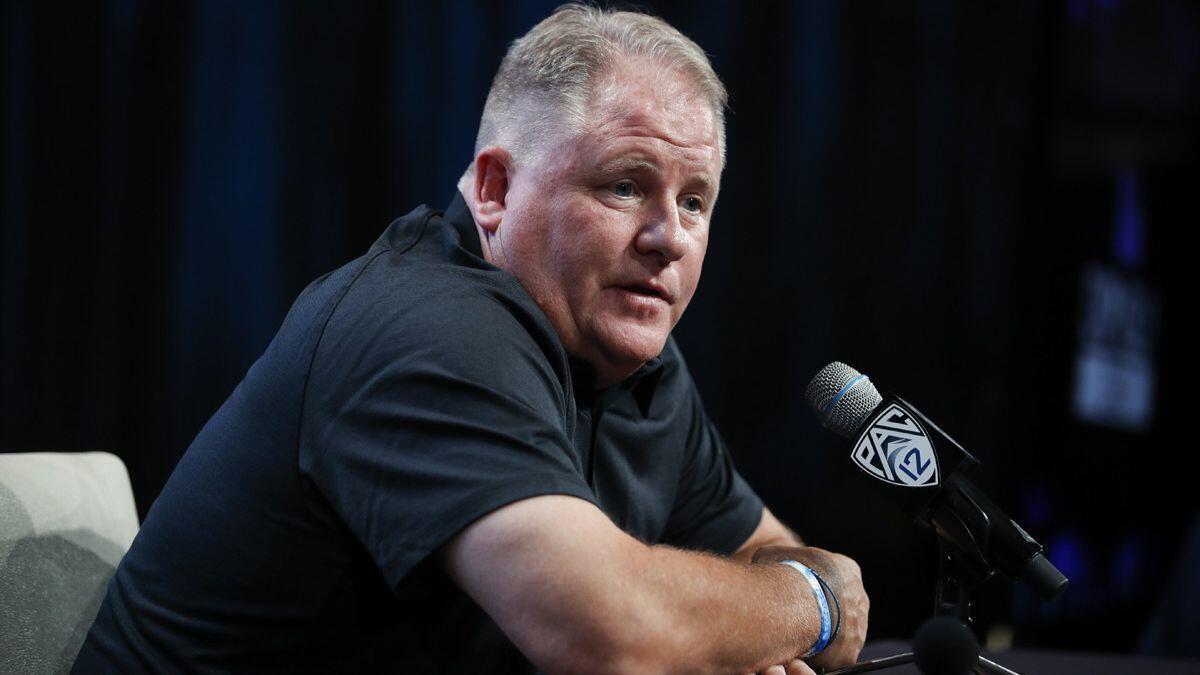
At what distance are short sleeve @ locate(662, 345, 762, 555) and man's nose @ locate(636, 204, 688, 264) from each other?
18.0 inches

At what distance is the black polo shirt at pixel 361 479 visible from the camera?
109 cm

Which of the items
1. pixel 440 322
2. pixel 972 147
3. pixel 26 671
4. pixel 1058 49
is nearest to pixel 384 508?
pixel 440 322

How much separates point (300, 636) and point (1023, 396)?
3.08 m

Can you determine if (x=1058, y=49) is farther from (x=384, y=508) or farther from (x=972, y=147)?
(x=384, y=508)

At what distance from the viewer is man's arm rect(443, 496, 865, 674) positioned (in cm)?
105

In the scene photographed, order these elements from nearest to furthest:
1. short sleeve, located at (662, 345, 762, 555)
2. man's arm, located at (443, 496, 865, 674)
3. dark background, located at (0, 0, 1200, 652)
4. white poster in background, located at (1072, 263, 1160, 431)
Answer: man's arm, located at (443, 496, 865, 674)
short sleeve, located at (662, 345, 762, 555)
dark background, located at (0, 0, 1200, 652)
white poster in background, located at (1072, 263, 1160, 431)

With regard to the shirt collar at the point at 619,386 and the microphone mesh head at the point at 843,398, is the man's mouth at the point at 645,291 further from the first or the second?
the microphone mesh head at the point at 843,398

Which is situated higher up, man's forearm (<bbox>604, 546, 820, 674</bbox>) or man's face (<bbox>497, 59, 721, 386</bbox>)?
man's face (<bbox>497, 59, 721, 386</bbox>)

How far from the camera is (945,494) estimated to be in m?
1.21

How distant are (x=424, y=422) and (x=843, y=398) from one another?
53 centimetres

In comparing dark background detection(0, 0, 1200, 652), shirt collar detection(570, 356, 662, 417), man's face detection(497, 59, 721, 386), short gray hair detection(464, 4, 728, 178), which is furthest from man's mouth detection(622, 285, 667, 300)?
dark background detection(0, 0, 1200, 652)

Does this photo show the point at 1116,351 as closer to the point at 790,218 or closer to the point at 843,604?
the point at 790,218

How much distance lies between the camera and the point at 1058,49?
150 inches

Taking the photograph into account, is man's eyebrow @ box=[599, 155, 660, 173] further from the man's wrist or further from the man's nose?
the man's wrist
